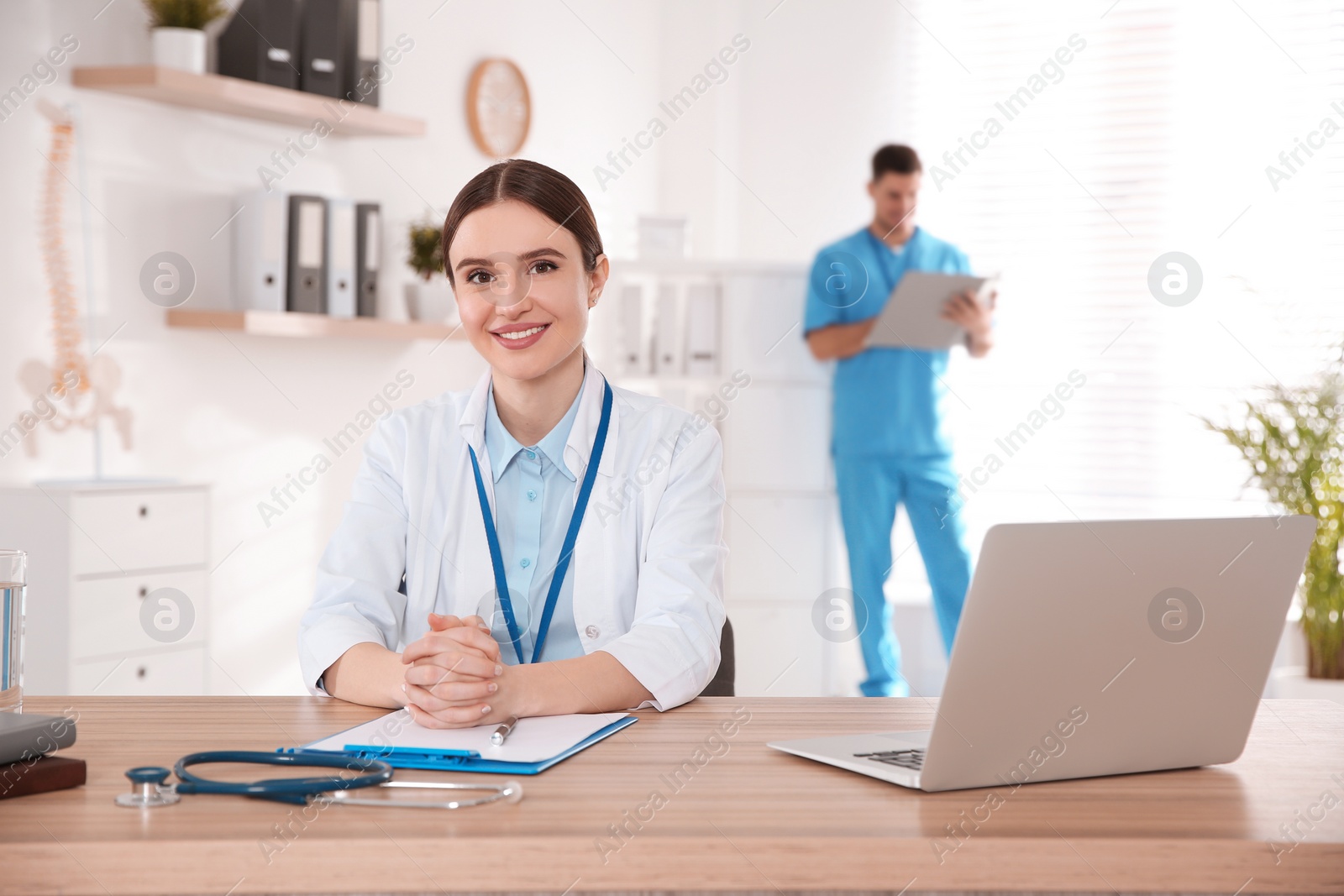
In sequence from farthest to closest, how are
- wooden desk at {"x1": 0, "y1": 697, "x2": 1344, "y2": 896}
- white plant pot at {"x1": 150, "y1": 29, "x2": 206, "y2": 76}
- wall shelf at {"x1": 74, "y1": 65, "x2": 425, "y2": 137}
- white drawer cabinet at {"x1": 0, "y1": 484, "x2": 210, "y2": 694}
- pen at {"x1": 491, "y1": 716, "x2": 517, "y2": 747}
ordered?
white plant pot at {"x1": 150, "y1": 29, "x2": 206, "y2": 76}, wall shelf at {"x1": 74, "y1": 65, "x2": 425, "y2": 137}, white drawer cabinet at {"x1": 0, "y1": 484, "x2": 210, "y2": 694}, pen at {"x1": 491, "y1": 716, "x2": 517, "y2": 747}, wooden desk at {"x1": 0, "y1": 697, "x2": 1344, "y2": 896}

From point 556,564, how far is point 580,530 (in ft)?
0.24

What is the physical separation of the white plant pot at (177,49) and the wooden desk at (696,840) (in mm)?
2652

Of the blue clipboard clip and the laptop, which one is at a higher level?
the laptop

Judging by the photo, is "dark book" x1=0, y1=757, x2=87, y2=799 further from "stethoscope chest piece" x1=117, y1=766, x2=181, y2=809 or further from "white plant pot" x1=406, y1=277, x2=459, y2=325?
"white plant pot" x1=406, y1=277, x2=459, y2=325

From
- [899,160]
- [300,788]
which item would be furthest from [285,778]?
[899,160]

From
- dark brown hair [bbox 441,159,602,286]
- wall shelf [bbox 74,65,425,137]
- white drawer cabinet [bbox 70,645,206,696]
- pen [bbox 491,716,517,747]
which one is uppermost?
wall shelf [bbox 74,65,425,137]

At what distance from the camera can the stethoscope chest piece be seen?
0.93m

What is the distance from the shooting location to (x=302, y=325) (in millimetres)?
3584

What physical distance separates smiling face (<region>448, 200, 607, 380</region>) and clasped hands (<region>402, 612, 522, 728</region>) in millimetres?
528

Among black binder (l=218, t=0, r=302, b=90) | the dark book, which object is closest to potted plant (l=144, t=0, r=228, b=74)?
black binder (l=218, t=0, r=302, b=90)

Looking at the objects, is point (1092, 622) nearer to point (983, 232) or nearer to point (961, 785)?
point (961, 785)

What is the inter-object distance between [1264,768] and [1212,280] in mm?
4014

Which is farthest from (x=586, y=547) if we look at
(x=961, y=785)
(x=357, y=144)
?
(x=357, y=144)

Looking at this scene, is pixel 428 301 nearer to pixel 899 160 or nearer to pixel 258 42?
pixel 258 42
